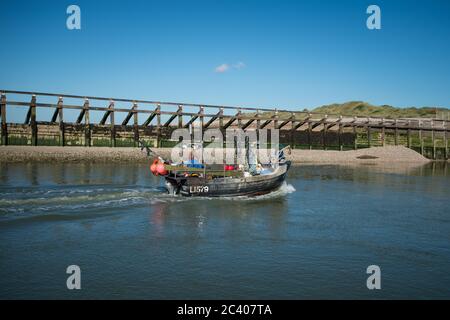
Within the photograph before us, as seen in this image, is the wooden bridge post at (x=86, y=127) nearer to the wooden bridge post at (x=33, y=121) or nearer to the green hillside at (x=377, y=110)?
the wooden bridge post at (x=33, y=121)

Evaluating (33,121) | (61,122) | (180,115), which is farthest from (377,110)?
(33,121)

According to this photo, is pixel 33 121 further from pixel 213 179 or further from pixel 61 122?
pixel 213 179

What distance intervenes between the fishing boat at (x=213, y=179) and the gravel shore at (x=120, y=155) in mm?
14730

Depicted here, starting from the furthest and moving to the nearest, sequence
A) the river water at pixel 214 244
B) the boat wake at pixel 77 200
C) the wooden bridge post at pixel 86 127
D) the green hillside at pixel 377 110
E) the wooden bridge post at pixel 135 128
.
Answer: the green hillside at pixel 377 110, the wooden bridge post at pixel 135 128, the wooden bridge post at pixel 86 127, the boat wake at pixel 77 200, the river water at pixel 214 244

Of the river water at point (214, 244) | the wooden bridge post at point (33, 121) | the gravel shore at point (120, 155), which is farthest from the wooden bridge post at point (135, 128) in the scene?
the river water at point (214, 244)

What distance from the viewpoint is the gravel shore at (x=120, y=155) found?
3088 cm

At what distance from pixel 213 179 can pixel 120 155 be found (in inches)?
690

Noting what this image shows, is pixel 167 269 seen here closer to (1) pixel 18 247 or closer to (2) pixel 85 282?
(2) pixel 85 282

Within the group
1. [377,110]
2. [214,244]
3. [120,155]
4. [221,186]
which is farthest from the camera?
[377,110]

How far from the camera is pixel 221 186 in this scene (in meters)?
20.3

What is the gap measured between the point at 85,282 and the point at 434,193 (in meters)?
20.8

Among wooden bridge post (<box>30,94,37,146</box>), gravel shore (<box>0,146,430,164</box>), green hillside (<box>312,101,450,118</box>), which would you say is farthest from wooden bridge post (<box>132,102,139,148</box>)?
green hillside (<box>312,101,450,118</box>)

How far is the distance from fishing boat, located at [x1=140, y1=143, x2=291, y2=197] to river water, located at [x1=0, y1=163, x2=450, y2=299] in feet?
2.24
